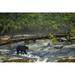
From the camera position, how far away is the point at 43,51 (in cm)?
184

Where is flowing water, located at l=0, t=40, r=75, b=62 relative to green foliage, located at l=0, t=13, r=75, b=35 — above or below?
below

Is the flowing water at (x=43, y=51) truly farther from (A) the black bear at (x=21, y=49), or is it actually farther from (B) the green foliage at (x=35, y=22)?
(B) the green foliage at (x=35, y=22)

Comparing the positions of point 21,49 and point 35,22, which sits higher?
point 35,22

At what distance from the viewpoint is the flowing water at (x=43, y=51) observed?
183cm

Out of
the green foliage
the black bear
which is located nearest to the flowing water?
the black bear

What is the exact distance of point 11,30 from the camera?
1.86 m

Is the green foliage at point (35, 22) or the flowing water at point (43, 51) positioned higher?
the green foliage at point (35, 22)

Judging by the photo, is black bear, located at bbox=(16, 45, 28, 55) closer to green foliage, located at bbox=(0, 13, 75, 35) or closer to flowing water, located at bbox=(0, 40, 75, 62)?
flowing water, located at bbox=(0, 40, 75, 62)

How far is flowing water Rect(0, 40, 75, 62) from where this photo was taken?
5.99ft

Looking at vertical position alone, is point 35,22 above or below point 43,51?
above

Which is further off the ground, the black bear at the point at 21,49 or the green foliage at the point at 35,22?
the green foliage at the point at 35,22

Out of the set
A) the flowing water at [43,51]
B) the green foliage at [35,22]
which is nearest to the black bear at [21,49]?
the flowing water at [43,51]
